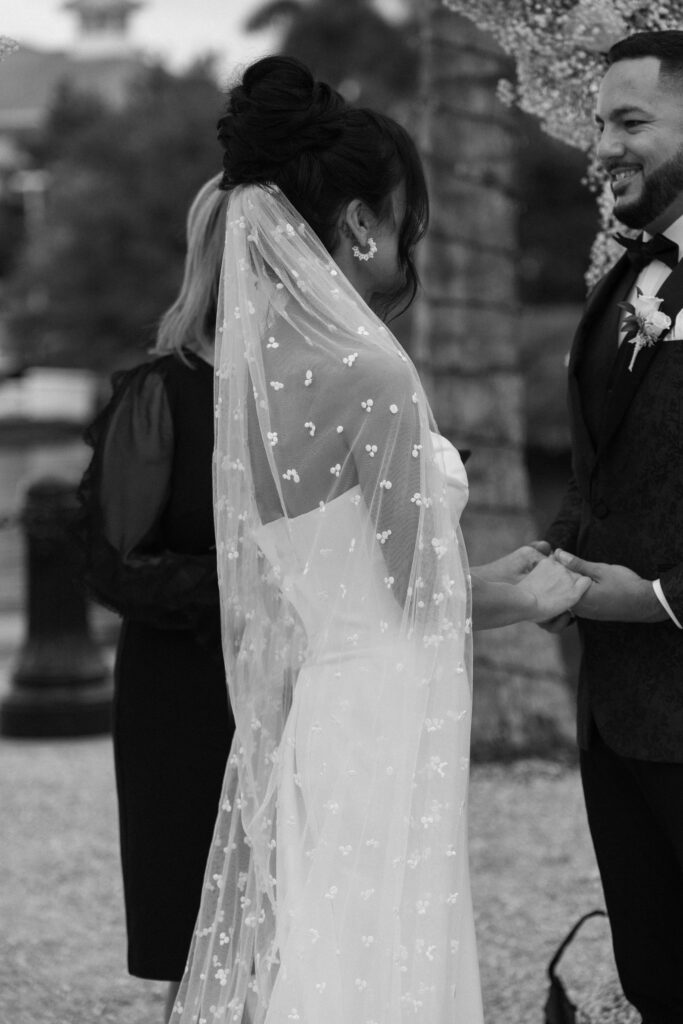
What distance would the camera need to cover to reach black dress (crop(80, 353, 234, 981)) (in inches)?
132

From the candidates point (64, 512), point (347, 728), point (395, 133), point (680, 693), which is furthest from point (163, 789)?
point (64, 512)

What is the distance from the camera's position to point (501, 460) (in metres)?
7.11

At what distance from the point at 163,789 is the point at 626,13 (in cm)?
208

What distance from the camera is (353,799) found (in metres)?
2.53

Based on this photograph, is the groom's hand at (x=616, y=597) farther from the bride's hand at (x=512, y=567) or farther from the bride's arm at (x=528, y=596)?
the bride's hand at (x=512, y=567)

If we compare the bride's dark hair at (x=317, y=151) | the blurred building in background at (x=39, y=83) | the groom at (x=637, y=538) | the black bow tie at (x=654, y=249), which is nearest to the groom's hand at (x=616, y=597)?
the groom at (x=637, y=538)

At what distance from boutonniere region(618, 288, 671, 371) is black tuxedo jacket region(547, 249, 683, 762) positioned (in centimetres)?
2

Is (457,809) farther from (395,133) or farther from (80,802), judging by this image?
(80,802)

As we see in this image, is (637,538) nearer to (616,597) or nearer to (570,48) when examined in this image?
(616,597)

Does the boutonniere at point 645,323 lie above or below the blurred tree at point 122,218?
above

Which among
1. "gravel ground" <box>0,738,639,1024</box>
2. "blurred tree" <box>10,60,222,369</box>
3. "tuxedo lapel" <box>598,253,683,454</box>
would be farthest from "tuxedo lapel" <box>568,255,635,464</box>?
"blurred tree" <box>10,60,222,369</box>

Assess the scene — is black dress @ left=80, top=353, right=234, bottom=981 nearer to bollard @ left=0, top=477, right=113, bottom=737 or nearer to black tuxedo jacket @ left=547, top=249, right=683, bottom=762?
black tuxedo jacket @ left=547, top=249, right=683, bottom=762

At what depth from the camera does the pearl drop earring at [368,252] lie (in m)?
2.68

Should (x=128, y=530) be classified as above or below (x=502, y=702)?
above
